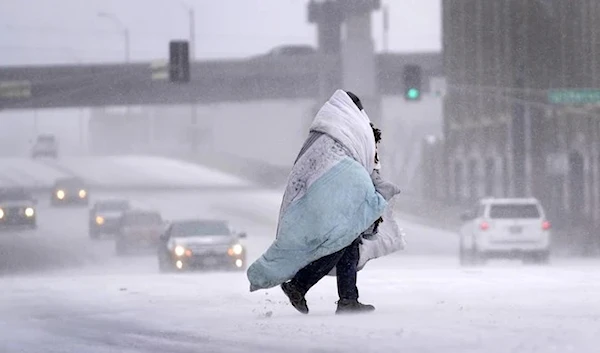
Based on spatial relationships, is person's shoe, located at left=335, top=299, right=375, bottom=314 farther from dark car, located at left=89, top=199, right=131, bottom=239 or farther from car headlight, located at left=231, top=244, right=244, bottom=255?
dark car, located at left=89, top=199, right=131, bottom=239

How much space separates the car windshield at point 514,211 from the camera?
3328cm

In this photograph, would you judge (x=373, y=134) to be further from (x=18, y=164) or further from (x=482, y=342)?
(x=18, y=164)

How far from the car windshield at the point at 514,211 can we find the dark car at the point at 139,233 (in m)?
14.5

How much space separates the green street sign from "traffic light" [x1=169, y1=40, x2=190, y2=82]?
1174 cm

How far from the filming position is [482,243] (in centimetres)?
3294

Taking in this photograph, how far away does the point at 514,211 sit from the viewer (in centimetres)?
3344

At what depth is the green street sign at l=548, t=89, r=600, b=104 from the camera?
44.8m

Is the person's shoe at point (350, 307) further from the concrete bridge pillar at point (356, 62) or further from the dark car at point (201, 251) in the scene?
the concrete bridge pillar at point (356, 62)

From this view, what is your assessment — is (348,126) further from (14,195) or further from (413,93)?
(14,195)

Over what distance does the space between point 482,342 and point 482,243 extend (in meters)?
25.3

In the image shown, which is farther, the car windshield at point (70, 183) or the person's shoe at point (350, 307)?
the car windshield at point (70, 183)

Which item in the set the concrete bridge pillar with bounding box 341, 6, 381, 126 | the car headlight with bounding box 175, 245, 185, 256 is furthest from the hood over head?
the concrete bridge pillar with bounding box 341, 6, 381, 126

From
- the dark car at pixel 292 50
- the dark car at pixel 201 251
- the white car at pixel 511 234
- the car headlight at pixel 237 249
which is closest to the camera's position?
the dark car at pixel 201 251

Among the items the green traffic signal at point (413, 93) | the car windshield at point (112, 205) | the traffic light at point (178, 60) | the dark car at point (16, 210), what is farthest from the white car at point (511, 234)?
the dark car at point (16, 210)
